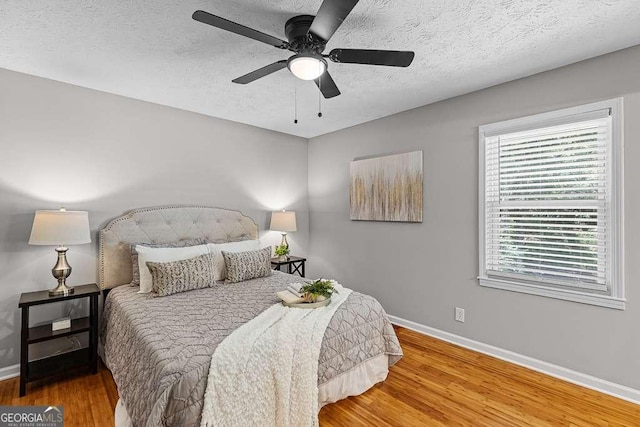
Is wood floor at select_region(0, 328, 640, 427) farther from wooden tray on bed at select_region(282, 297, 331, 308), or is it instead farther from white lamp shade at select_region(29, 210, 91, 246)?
white lamp shade at select_region(29, 210, 91, 246)

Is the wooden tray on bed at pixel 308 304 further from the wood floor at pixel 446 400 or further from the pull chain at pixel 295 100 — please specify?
the pull chain at pixel 295 100

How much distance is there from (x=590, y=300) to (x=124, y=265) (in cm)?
411

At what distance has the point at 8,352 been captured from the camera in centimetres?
259

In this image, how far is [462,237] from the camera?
10.4 feet

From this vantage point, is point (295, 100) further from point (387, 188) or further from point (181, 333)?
point (181, 333)

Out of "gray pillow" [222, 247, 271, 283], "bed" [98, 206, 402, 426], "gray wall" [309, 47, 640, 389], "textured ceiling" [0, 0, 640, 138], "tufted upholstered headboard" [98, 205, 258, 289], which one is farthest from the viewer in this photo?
"gray pillow" [222, 247, 271, 283]

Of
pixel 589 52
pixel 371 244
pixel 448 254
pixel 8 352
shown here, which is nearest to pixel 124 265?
pixel 8 352

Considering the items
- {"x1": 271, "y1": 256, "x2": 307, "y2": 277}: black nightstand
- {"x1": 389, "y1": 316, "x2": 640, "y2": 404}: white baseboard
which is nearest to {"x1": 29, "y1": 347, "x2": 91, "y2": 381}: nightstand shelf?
{"x1": 271, "y1": 256, "x2": 307, "y2": 277}: black nightstand

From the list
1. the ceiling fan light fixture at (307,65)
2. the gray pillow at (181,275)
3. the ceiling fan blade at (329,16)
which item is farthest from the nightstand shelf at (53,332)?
the ceiling fan blade at (329,16)

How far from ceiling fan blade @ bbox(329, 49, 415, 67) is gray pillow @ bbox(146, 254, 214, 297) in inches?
84.2

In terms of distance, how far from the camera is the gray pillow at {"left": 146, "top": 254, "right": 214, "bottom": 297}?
2.65 m

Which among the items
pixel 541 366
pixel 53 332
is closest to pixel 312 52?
pixel 53 332

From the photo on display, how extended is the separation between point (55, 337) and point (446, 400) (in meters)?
3.04

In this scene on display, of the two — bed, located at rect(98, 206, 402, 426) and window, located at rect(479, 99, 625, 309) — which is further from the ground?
window, located at rect(479, 99, 625, 309)
